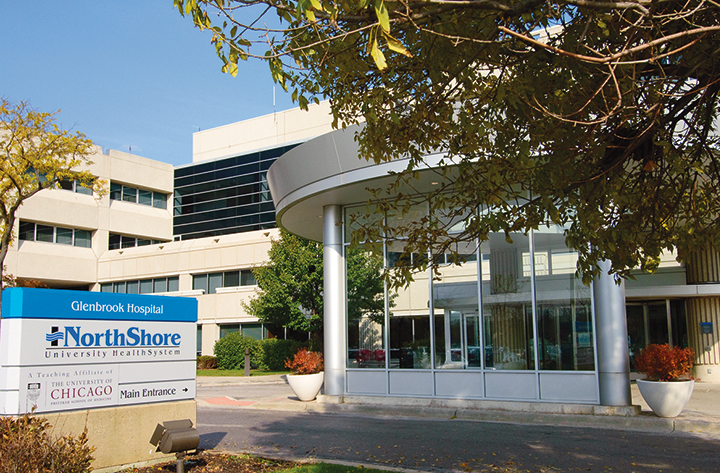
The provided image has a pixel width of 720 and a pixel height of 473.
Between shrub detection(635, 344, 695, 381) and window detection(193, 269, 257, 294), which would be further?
window detection(193, 269, 257, 294)

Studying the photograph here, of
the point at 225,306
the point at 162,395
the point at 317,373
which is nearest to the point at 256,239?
the point at 225,306

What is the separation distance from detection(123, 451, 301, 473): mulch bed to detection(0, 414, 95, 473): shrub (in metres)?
1.66

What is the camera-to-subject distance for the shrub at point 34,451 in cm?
580

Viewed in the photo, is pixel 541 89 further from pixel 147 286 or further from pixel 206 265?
pixel 147 286

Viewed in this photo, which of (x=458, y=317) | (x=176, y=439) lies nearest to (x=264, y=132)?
(x=458, y=317)

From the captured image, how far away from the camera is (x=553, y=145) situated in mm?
6266

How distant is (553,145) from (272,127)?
47044mm

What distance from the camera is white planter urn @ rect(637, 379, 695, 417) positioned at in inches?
459

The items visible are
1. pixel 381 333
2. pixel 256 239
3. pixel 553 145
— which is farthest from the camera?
pixel 256 239

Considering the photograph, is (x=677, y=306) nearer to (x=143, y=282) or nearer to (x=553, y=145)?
(x=553, y=145)

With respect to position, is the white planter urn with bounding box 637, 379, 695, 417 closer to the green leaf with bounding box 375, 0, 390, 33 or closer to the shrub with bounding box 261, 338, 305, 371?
the green leaf with bounding box 375, 0, 390, 33

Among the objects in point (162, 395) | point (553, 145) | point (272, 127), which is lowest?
point (162, 395)

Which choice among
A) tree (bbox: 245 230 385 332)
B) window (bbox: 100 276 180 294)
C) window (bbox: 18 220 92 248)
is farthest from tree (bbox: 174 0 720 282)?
window (bbox: 18 220 92 248)

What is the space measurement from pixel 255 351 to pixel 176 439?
2623cm
